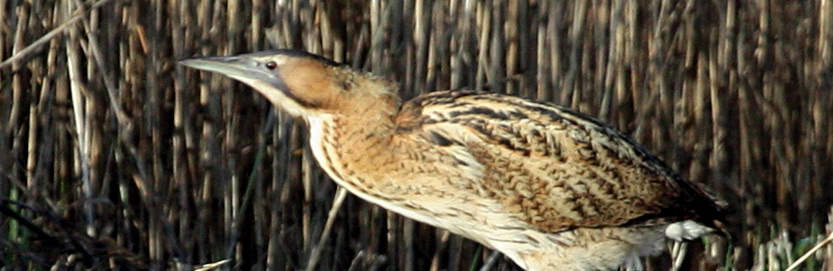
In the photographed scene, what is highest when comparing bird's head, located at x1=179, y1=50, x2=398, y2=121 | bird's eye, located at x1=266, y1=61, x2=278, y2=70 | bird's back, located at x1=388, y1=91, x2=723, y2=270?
bird's eye, located at x1=266, y1=61, x2=278, y2=70

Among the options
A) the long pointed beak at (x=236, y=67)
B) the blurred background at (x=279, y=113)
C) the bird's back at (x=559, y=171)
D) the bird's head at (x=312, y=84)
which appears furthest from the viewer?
Answer: the blurred background at (x=279, y=113)

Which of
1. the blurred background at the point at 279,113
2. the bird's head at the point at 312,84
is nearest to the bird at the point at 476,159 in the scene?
the bird's head at the point at 312,84

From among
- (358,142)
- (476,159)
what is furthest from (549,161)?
(358,142)

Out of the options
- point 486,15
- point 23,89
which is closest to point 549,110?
point 486,15

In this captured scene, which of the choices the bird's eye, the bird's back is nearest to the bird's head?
the bird's eye

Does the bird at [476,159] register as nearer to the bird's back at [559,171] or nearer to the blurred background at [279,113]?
the bird's back at [559,171]

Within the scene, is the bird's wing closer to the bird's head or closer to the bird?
the bird
